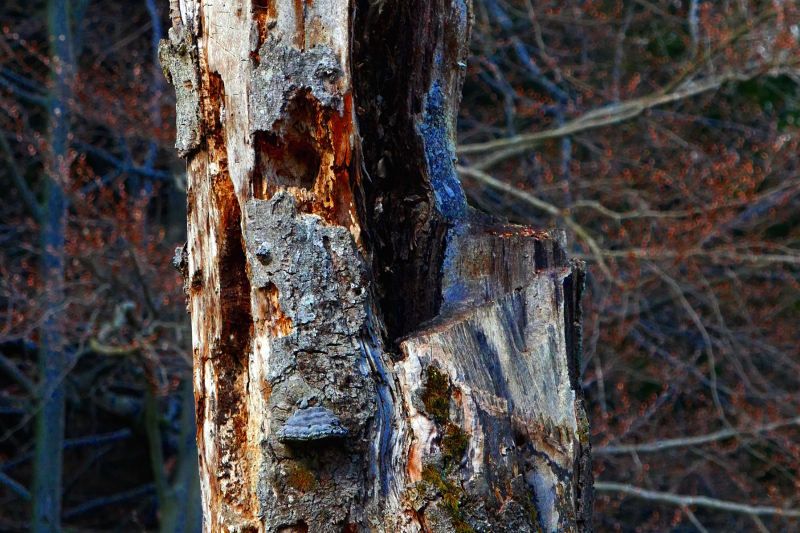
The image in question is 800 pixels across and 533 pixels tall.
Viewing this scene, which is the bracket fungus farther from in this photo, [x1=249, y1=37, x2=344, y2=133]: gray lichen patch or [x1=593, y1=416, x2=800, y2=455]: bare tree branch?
[x1=593, y1=416, x2=800, y2=455]: bare tree branch

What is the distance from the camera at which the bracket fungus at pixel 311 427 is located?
1528mm

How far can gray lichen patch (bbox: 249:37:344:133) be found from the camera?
1.65 m

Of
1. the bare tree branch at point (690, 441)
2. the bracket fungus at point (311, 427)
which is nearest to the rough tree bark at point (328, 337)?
the bracket fungus at point (311, 427)

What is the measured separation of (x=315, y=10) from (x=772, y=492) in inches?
245

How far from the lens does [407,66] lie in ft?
6.60

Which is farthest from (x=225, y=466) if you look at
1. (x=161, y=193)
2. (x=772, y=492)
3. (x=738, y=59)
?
(x=161, y=193)

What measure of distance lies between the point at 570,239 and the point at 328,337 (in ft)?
16.8

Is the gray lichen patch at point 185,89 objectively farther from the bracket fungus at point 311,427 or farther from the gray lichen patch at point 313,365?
the bracket fungus at point 311,427

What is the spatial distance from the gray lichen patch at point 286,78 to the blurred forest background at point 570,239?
3964 millimetres

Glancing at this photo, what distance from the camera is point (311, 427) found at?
60.3 inches

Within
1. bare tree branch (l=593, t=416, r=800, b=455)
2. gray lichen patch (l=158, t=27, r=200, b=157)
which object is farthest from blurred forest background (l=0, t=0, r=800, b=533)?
gray lichen patch (l=158, t=27, r=200, b=157)

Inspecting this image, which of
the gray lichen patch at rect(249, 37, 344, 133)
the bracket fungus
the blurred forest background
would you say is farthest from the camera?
the blurred forest background

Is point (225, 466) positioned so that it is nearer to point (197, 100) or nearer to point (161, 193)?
point (197, 100)

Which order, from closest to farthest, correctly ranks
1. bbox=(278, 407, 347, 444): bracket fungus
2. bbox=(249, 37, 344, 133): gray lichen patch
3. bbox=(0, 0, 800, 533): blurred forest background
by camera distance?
bbox=(278, 407, 347, 444): bracket fungus
bbox=(249, 37, 344, 133): gray lichen patch
bbox=(0, 0, 800, 533): blurred forest background
